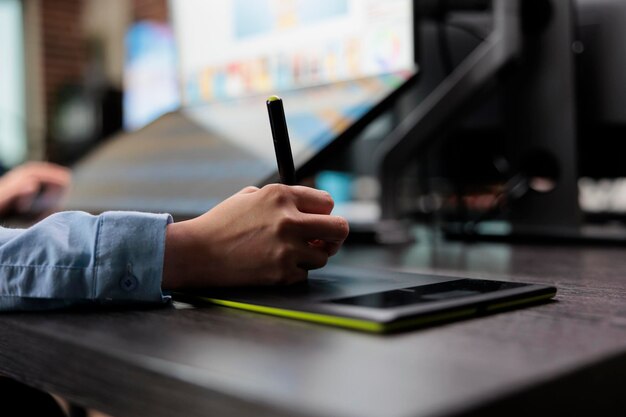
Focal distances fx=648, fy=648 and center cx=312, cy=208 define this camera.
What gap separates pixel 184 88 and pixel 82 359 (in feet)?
2.79

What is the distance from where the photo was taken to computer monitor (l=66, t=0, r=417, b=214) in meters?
0.79

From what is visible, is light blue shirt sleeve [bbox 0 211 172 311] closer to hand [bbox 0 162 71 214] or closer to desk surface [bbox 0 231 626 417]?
desk surface [bbox 0 231 626 417]

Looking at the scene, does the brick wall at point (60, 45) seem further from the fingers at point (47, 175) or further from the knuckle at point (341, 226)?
the knuckle at point (341, 226)

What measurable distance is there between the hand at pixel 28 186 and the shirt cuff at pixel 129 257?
0.73 meters

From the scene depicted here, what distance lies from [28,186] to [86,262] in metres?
0.77

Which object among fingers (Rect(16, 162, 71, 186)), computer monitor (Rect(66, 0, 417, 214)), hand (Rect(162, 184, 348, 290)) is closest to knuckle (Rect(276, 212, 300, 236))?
hand (Rect(162, 184, 348, 290))

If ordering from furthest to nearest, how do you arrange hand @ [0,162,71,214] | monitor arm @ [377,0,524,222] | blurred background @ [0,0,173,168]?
blurred background @ [0,0,173,168] < hand @ [0,162,71,214] < monitor arm @ [377,0,524,222]

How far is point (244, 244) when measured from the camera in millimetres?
475

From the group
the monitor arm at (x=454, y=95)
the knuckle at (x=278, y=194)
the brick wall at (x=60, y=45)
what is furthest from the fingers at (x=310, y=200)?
the brick wall at (x=60, y=45)

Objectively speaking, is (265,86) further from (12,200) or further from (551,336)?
(551,336)

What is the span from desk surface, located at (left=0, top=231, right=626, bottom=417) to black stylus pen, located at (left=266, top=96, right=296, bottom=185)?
0.14 meters

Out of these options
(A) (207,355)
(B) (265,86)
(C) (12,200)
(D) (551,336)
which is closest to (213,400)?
(A) (207,355)

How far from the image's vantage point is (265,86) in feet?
3.27

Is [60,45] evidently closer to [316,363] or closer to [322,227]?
[322,227]
